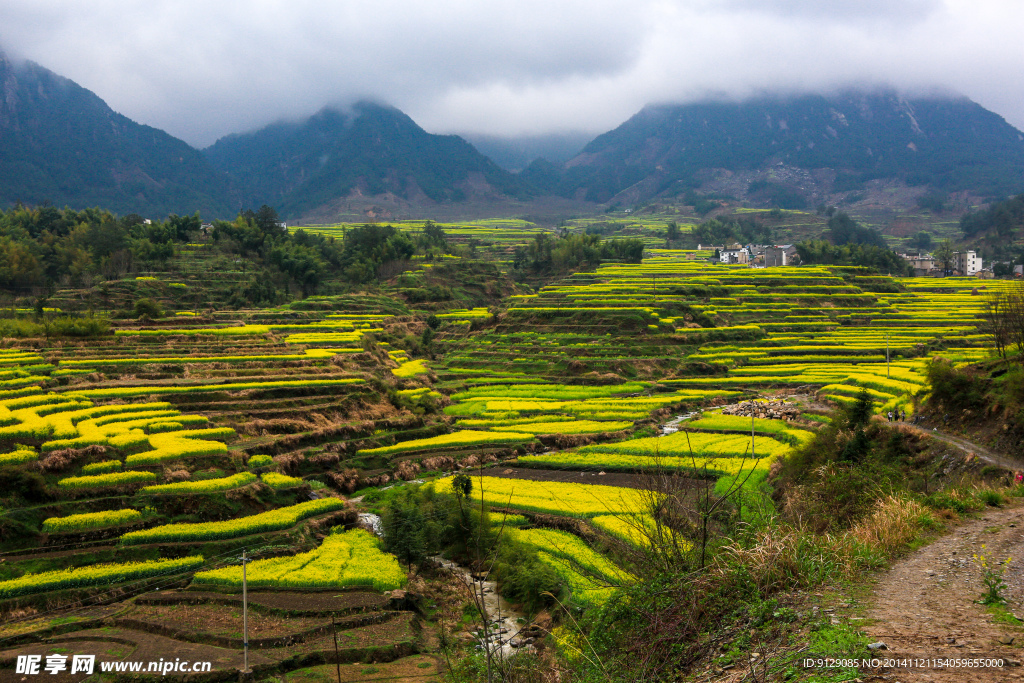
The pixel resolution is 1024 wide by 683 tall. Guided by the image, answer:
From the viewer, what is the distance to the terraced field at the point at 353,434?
684 inches

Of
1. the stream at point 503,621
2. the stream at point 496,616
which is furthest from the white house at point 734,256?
the stream at point 503,621

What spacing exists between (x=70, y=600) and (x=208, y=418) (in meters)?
13.3

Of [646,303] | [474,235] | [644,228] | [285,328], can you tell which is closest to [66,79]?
[474,235]

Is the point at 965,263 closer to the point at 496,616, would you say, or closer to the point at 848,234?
the point at 848,234

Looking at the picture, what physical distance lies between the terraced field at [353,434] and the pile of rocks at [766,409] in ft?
4.68

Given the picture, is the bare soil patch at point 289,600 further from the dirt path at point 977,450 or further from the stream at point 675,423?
the stream at point 675,423

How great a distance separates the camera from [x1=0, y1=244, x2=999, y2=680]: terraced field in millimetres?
17375

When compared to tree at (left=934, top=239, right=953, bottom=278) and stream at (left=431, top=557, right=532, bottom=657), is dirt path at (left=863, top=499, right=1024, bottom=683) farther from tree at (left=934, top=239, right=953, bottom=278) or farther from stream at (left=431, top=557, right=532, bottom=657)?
tree at (left=934, top=239, right=953, bottom=278)

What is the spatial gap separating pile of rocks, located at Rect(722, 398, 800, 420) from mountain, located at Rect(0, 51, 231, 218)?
140380mm

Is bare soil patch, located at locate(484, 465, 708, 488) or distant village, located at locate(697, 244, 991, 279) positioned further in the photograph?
distant village, located at locate(697, 244, 991, 279)

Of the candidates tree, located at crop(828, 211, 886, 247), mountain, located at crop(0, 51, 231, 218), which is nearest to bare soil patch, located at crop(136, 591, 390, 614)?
tree, located at crop(828, 211, 886, 247)

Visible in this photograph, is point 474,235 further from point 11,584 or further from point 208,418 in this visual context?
point 11,584

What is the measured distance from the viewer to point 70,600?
683 inches

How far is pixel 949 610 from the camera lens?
25.4ft
